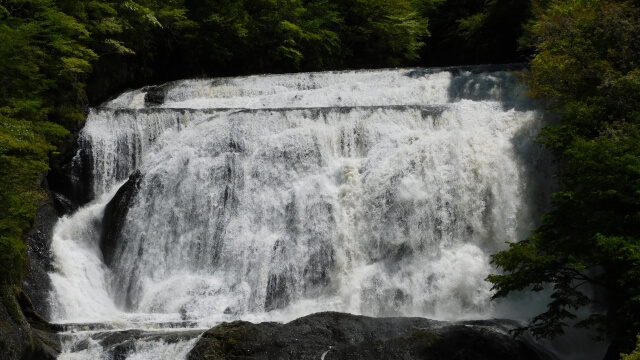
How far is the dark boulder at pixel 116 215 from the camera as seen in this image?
61.2ft

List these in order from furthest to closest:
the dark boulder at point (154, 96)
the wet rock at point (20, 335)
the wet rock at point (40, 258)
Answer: the dark boulder at point (154, 96) < the wet rock at point (40, 258) < the wet rock at point (20, 335)

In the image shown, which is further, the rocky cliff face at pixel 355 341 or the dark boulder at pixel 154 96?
the dark boulder at pixel 154 96

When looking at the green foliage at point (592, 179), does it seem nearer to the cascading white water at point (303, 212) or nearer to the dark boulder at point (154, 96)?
the cascading white water at point (303, 212)

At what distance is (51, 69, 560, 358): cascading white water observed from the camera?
16.8 meters

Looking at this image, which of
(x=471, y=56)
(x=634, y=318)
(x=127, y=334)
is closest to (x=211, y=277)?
(x=127, y=334)

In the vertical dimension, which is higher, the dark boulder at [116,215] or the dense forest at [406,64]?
the dense forest at [406,64]

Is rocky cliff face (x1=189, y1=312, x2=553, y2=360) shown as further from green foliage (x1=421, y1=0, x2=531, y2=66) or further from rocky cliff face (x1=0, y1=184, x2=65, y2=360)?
green foliage (x1=421, y1=0, x2=531, y2=66)

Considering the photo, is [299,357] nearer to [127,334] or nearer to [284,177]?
[127,334]

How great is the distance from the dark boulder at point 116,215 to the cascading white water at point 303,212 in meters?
0.16

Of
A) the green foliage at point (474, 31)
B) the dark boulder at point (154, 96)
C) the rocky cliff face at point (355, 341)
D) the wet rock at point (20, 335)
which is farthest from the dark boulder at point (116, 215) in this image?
the green foliage at point (474, 31)

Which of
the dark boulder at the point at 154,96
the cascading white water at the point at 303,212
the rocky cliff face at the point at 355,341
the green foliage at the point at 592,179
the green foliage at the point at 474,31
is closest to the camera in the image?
the green foliage at the point at 592,179

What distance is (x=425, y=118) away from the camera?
19.3m

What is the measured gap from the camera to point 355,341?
13195 millimetres

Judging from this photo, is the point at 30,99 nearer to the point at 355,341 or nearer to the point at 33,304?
the point at 33,304
